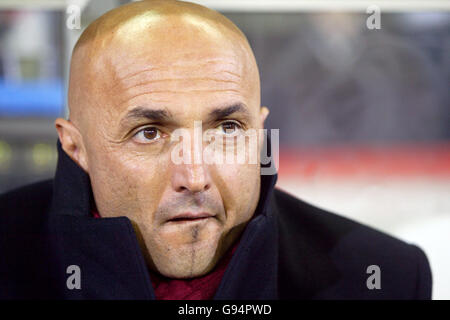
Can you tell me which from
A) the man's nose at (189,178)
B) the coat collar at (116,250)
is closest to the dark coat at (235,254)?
the coat collar at (116,250)

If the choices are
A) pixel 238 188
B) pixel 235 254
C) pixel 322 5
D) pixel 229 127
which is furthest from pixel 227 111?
pixel 322 5

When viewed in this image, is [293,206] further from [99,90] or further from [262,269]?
[99,90]

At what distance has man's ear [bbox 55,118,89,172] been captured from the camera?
3.55 feet

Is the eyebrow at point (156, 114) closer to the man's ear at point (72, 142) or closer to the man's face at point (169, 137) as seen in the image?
the man's face at point (169, 137)

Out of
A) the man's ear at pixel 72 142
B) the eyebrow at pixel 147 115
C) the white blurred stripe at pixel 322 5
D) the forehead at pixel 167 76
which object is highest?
the white blurred stripe at pixel 322 5

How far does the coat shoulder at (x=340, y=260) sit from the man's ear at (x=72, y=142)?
46 centimetres

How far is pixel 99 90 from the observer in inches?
39.1

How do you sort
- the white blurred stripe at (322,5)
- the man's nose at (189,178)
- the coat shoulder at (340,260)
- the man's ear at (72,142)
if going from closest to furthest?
the man's nose at (189,178) < the man's ear at (72,142) < the coat shoulder at (340,260) < the white blurred stripe at (322,5)

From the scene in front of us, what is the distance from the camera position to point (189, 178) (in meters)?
0.93

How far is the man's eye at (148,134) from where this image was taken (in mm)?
995

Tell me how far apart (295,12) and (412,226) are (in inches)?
27.0

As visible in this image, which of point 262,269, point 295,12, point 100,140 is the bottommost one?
point 262,269

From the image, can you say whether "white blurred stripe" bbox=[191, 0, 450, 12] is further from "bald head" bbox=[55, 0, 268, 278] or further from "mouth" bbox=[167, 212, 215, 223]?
"mouth" bbox=[167, 212, 215, 223]
